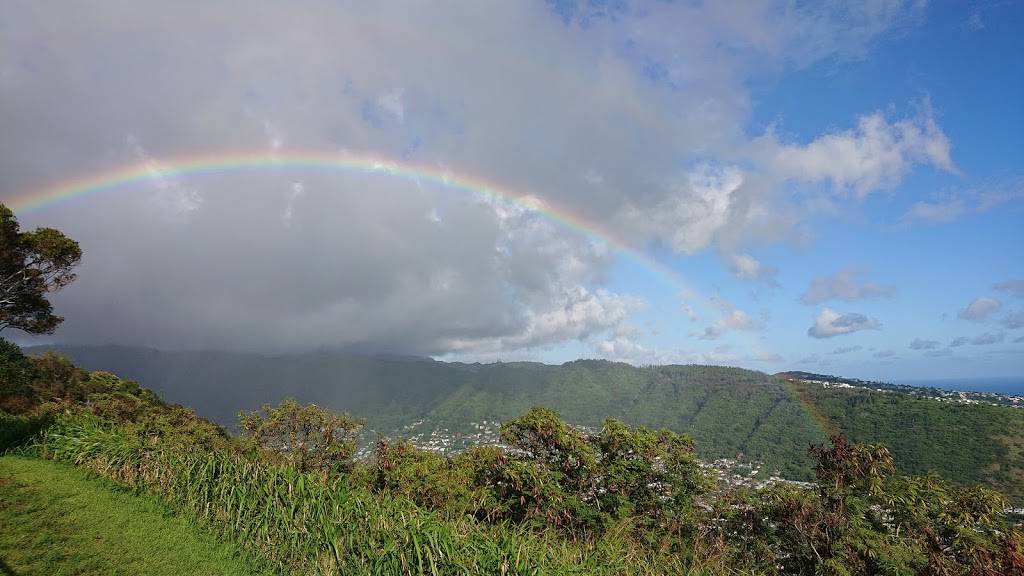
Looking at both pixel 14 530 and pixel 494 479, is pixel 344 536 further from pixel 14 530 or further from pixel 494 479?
pixel 494 479

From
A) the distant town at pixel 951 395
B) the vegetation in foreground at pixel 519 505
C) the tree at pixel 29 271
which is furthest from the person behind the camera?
the distant town at pixel 951 395

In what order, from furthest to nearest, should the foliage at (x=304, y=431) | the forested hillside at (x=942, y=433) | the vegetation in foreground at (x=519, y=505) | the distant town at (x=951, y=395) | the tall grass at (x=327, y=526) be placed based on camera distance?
the distant town at (x=951, y=395)
the forested hillside at (x=942, y=433)
the foliage at (x=304, y=431)
the vegetation in foreground at (x=519, y=505)
the tall grass at (x=327, y=526)

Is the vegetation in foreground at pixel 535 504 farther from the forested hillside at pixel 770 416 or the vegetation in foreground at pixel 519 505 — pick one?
the forested hillside at pixel 770 416

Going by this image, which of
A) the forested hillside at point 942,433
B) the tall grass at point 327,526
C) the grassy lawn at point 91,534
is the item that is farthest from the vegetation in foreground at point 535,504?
the forested hillside at point 942,433

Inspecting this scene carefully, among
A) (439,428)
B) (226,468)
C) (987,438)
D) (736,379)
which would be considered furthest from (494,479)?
(736,379)

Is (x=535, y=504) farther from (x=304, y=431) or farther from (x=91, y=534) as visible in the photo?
(x=304, y=431)

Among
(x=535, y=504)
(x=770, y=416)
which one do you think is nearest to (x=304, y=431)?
(x=535, y=504)
